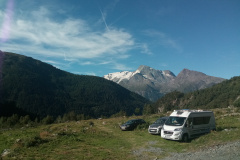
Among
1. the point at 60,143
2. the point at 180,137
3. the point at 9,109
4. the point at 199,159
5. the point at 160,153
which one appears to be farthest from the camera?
the point at 9,109

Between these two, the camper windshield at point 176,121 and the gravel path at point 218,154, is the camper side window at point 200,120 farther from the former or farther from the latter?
the gravel path at point 218,154

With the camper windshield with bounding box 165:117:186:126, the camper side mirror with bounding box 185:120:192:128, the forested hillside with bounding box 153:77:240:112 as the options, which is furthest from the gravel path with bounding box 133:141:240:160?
the forested hillside with bounding box 153:77:240:112

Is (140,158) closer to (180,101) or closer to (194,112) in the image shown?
(194,112)

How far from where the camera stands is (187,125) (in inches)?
734

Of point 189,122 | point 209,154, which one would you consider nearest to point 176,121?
point 189,122

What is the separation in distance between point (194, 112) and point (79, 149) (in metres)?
12.5

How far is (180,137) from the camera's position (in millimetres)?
17672

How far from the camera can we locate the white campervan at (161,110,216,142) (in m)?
18.1

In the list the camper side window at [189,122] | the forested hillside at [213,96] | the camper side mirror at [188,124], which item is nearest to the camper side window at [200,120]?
the camper side window at [189,122]

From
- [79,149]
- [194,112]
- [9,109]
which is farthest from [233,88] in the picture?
[9,109]

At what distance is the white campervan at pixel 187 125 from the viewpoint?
18094 mm

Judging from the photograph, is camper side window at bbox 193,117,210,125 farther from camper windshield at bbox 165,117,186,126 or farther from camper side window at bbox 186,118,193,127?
camper windshield at bbox 165,117,186,126

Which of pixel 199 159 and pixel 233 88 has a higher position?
pixel 233 88

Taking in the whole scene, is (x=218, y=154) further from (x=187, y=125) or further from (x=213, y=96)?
(x=213, y=96)
